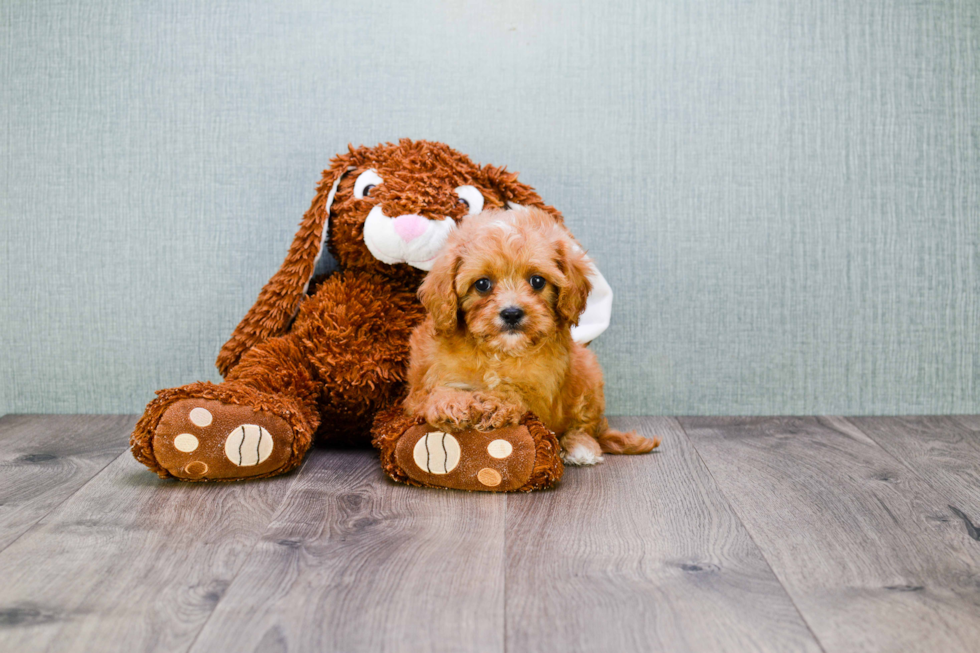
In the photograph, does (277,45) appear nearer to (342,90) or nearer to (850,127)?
(342,90)

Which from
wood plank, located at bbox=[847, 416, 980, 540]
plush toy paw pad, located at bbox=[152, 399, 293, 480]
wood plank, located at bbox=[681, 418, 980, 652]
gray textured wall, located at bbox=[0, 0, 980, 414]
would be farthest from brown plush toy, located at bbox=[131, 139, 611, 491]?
wood plank, located at bbox=[847, 416, 980, 540]

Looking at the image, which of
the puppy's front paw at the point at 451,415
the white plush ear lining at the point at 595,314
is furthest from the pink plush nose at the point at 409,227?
the puppy's front paw at the point at 451,415

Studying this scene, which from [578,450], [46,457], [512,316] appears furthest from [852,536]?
[46,457]

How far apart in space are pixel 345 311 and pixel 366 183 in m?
0.29

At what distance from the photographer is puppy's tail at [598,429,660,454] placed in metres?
1.86

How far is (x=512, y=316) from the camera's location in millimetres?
1494

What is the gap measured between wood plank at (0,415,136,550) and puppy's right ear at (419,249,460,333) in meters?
0.79

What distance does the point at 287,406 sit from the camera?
166 centimetres

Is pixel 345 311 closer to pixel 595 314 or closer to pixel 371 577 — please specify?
pixel 595 314

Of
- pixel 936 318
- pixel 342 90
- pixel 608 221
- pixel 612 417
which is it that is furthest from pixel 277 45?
pixel 936 318

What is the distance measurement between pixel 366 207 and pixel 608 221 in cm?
71

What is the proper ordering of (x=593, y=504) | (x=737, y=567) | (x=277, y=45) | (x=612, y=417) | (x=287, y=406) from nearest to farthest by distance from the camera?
(x=737, y=567), (x=593, y=504), (x=287, y=406), (x=277, y=45), (x=612, y=417)

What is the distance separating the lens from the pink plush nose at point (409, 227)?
1.72m

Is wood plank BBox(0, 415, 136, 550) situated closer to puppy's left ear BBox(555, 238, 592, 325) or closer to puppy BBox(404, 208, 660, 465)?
puppy BBox(404, 208, 660, 465)
